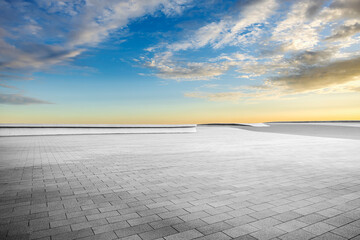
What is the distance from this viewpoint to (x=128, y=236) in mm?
3162

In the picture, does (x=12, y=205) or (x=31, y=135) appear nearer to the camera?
(x=12, y=205)

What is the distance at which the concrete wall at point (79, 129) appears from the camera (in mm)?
20703

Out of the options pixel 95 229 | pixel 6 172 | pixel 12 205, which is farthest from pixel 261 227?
pixel 6 172

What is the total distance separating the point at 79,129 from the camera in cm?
2311

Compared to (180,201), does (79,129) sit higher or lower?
higher

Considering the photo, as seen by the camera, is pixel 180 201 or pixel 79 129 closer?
pixel 180 201

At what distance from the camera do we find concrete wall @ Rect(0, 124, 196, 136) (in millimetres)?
20703

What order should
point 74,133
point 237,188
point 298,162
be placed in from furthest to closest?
1. point 74,133
2. point 298,162
3. point 237,188

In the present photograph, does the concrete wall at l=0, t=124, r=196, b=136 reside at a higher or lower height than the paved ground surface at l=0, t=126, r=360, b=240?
higher

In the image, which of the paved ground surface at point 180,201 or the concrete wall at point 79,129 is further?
the concrete wall at point 79,129

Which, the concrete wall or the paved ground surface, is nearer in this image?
the paved ground surface

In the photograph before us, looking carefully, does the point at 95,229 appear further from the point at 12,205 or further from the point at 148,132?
the point at 148,132

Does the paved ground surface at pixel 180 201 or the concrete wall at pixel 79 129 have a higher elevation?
the concrete wall at pixel 79 129

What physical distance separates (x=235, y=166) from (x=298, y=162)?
248 centimetres
